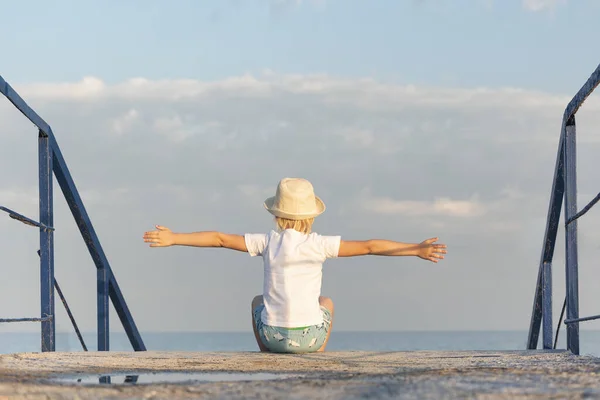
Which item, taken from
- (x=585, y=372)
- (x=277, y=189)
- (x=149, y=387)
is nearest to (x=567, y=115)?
(x=277, y=189)

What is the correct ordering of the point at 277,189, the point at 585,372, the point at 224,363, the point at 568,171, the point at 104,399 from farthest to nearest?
the point at 277,189 < the point at 568,171 < the point at 224,363 < the point at 585,372 < the point at 104,399

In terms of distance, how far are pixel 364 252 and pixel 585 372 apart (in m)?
1.60

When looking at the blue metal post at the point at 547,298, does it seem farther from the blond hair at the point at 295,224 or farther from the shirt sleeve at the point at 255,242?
the shirt sleeve at the point at 255,242

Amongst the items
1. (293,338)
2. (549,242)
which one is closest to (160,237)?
(293,338)

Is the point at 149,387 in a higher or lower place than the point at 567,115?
lower

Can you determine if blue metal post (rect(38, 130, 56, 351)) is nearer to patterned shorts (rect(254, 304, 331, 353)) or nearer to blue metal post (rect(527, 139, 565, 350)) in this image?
patterned shorts (rect(254, 304, 331, 353))

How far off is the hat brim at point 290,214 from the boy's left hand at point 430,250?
51cm

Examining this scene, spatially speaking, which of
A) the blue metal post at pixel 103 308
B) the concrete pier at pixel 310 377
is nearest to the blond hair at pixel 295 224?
the concrete pier at pixel 310 377

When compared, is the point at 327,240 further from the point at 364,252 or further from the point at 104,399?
the point at 104,399

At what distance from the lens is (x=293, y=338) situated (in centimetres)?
388

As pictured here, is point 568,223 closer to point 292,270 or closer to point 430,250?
point 430,250

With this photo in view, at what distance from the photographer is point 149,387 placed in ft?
6.62

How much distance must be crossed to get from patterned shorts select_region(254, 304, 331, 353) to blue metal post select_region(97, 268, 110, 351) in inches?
47.6

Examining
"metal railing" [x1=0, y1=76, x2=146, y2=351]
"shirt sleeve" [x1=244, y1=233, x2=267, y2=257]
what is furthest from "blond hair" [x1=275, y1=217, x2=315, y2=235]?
"metal railing" [x1=0, y1=76, x2=146, y2=351]
